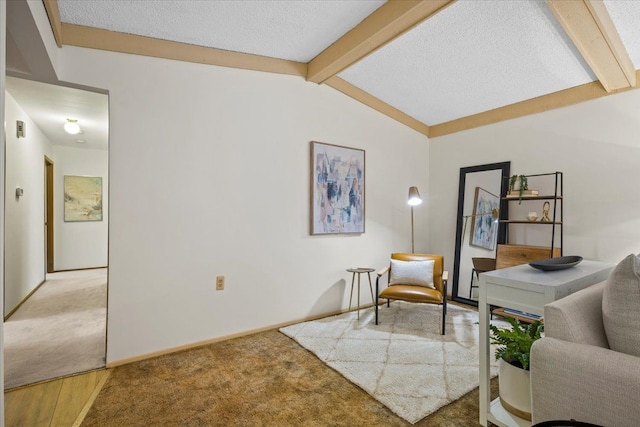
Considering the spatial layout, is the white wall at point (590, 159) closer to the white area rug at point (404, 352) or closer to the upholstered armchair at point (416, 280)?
the white area rug at point (404, 352)

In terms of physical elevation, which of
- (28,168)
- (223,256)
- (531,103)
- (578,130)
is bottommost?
(223,256)

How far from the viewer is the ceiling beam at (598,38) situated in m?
2.10

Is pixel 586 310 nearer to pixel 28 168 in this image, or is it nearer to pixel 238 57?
pixel 238 57

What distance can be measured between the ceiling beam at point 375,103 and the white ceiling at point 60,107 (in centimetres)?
254

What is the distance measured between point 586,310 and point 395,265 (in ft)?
7.46

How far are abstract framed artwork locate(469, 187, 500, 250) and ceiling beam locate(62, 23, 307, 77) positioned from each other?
260 cm

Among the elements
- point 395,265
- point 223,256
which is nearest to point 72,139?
point 223,256

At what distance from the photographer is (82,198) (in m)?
6.45

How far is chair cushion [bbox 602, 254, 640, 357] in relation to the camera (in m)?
1.11

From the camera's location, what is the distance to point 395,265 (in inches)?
140

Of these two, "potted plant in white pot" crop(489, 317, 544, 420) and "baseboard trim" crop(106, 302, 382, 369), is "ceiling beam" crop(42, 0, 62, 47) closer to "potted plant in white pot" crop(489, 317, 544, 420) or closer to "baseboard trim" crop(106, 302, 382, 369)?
"baseboard trim" crop(106, 302, 382, 369)

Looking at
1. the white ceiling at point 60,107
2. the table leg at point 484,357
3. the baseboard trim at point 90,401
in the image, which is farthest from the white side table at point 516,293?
the white ceiling at point 60,107

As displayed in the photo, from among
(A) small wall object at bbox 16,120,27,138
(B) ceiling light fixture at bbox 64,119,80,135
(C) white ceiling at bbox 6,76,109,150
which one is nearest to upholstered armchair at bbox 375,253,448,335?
(C) white ceiling at bbox 6,76,109,150

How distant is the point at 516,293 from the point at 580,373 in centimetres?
55
